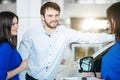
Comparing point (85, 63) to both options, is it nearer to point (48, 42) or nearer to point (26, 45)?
point (48, 42)

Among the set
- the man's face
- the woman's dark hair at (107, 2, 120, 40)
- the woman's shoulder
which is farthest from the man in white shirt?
the woman's dark hair at (107, 2, 120, 40)

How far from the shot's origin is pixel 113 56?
2.06m

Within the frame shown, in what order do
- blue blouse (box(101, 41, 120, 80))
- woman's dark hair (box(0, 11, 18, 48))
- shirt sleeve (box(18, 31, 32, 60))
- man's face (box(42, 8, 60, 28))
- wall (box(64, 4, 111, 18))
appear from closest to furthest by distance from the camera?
blue blouse (box(101, 41, 120, 80))
woman's dark hair (box(0, 11, 18, 48))
man's face (box(42, 8, 60, 28))
shirt sleeve (box(18, 31, 32, 60))
wall (box(64, 4, 111, 18))

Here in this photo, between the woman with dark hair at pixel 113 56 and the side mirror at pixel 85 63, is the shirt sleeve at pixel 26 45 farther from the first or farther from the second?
the woman with dark hair at pixel 113 56

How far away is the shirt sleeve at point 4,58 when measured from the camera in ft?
7.74

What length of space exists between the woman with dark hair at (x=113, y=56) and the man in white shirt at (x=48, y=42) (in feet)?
3.01

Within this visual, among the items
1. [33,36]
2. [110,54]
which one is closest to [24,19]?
[33,36]

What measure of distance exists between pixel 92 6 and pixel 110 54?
609 inches

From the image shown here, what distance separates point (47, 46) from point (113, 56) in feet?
3.98

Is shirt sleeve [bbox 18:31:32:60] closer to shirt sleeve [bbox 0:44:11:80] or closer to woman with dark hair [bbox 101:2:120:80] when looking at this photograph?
shirt sleeve [bbox 0:44:11:80]

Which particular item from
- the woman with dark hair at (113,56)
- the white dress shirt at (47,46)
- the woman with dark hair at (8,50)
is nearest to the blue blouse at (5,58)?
the woman with dark hair at (8,50)

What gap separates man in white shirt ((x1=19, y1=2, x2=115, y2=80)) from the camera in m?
3.11

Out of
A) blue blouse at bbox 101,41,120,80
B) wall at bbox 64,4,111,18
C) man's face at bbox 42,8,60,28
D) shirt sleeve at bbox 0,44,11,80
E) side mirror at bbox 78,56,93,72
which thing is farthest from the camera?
wall at bbox 64,4,111,18

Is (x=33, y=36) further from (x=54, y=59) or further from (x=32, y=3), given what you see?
(x=32, y=3)
